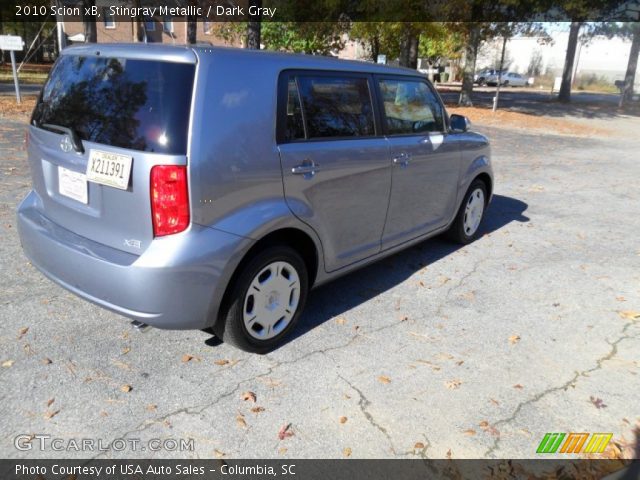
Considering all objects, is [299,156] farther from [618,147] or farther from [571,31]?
[571,31]

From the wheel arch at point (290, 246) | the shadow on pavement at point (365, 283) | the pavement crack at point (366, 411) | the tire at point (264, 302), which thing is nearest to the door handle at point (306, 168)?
the wheel arch at point (290, 246)

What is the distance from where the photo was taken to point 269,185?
9.75 ft

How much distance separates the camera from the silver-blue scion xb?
2.61m

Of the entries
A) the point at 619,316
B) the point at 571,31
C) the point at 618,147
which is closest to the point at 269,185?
the point at 619,316

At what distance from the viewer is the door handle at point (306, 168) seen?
124 inches

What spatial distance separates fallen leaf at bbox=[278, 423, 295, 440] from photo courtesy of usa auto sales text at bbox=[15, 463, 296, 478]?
7.2 inches

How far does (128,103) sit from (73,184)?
62 cm

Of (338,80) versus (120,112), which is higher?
(338,80)

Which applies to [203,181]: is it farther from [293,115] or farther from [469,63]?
[469,63]

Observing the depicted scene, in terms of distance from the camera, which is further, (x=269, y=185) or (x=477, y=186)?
(x=477, y=186)

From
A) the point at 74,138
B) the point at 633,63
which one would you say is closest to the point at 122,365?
the point at 74,138

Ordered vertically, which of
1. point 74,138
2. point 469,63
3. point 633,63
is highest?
point 633,63

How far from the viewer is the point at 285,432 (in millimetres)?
2631

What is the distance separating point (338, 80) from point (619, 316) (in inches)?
116
